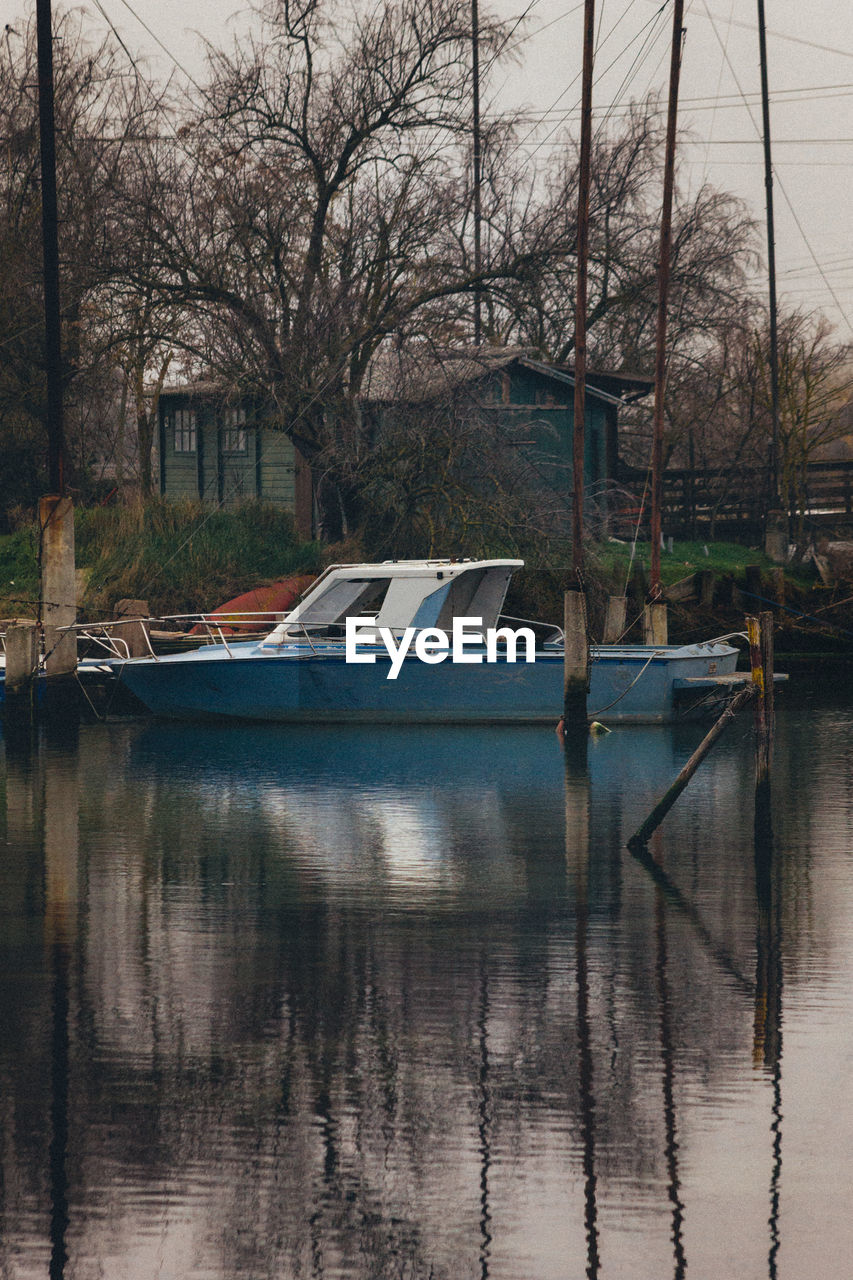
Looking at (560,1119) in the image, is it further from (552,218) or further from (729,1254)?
(552,218)

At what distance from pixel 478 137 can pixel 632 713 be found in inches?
510

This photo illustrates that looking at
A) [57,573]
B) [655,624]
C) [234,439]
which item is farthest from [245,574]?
[234,439]

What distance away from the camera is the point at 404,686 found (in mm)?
24219

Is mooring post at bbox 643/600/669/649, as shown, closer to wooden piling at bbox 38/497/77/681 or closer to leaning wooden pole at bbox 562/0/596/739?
leaning wooden pole at bbox 562/0/596/739

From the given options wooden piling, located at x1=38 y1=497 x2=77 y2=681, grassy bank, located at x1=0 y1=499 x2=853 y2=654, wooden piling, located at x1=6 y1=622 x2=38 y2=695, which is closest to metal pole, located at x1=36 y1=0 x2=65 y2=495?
wooden piling, located at x1=38 y1=497 x2=77 y2=681

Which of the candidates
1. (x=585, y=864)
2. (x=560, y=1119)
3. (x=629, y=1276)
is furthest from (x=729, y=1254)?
(x=585, y=864)

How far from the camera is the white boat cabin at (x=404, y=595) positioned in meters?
23.8

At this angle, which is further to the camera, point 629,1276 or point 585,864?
point 585,864

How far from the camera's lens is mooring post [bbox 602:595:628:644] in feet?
91.4

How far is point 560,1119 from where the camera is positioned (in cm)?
687

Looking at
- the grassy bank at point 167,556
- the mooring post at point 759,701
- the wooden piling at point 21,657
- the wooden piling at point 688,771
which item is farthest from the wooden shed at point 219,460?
the mooring post at point 759,701

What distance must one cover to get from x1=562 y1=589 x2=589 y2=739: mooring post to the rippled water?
5547 mm

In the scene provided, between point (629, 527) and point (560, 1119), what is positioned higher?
point (629, 527)

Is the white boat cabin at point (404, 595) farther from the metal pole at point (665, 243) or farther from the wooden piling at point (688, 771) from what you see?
the wooden piling at point (688, 771)
